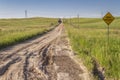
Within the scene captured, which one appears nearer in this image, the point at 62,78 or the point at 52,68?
the point at 62,78

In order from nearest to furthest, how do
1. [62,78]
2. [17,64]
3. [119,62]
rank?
[62,78], [119,62], [17,64]

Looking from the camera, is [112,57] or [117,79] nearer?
[117,79]

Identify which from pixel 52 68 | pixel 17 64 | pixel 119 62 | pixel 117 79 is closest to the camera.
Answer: pixel 117 79

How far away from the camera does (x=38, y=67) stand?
42.8 ft

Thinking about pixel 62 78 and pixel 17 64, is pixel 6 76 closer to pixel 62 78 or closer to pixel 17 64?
pixel 62 78

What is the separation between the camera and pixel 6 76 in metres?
10.9

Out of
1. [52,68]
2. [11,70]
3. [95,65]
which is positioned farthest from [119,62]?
[11,70]

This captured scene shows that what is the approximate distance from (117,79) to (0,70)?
4.91 metres

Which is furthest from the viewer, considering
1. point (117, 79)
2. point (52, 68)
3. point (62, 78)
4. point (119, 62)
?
point (52, 68)

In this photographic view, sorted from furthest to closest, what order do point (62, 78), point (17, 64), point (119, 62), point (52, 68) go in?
1. point (17, 64)
2. point (52, 68)
3. point (119, 62)
4. point (62, 78)

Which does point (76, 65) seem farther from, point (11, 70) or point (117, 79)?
point (117, 79)

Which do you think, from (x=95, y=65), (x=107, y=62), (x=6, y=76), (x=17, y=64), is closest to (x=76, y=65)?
(x=95, y=65)

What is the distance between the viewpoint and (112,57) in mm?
13297

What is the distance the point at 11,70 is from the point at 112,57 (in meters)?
4.40
